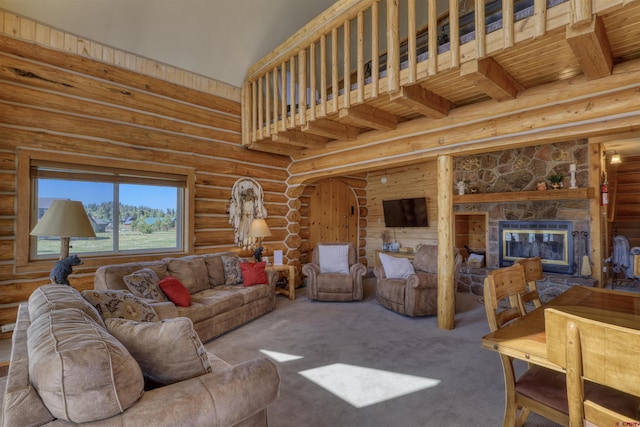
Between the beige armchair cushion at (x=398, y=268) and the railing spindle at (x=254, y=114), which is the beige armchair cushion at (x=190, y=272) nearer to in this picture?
the railing spindle at (x=254, y=114)

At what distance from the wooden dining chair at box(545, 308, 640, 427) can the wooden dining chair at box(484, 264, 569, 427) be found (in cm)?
45

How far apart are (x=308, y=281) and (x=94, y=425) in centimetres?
423

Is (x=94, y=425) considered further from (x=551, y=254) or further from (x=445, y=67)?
(x=551, y=254)

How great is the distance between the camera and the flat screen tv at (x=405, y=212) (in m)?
7.12

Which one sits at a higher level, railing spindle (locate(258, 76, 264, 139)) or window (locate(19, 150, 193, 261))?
railing spindle (locate(258, 76, 264, 139))

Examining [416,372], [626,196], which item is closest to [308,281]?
[416,372]

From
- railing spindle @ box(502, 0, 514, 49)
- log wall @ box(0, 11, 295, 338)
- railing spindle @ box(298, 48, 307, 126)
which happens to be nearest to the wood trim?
log wall @ box(0, 11, 295, 338)

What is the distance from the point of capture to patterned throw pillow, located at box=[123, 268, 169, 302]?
3113 mm

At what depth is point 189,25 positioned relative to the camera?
430 cm

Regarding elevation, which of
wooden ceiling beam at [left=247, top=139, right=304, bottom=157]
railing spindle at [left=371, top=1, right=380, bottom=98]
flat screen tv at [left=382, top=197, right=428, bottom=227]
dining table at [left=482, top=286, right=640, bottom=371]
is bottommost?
dining table at [left=482, top=286, right=640, bottom=371]

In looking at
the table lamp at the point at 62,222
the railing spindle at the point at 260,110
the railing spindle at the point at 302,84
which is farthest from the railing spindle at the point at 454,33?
the table lamp at the point at 62,222

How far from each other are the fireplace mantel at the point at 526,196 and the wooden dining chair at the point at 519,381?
12.9ft

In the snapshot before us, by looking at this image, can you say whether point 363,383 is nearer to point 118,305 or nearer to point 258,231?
point 118,305

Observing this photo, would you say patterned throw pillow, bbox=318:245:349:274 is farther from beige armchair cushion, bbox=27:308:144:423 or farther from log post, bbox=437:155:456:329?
beige armchair cushion, bbox=27:308:144:423
